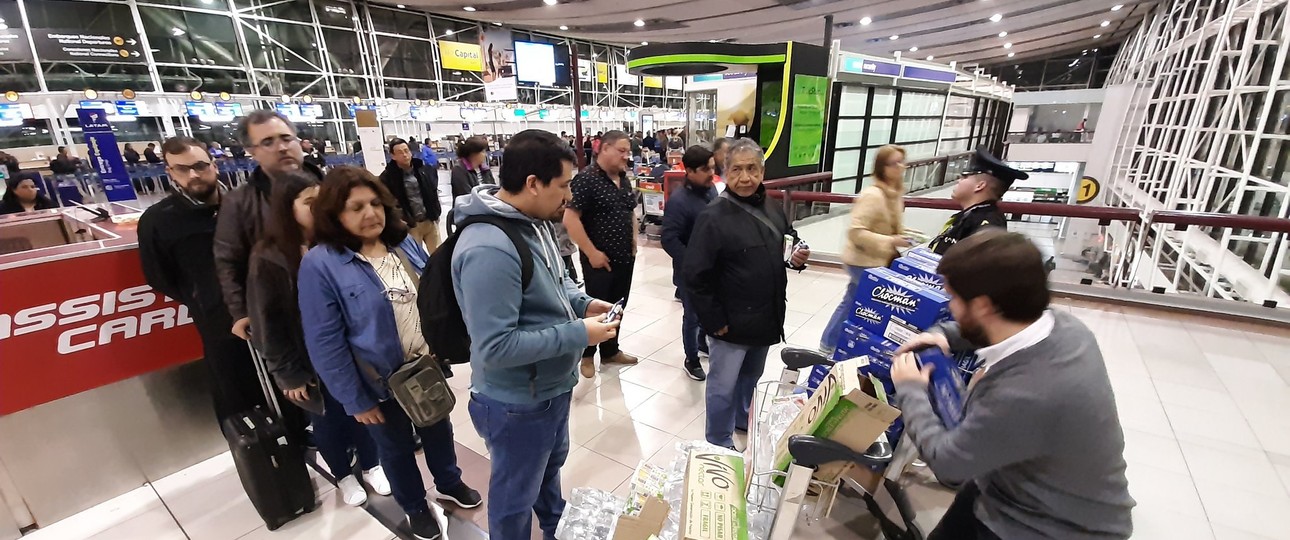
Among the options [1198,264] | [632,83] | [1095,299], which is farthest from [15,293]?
[632,83]

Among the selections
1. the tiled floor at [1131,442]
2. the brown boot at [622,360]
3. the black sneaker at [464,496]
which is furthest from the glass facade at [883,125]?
the black sneaker at [464,496]

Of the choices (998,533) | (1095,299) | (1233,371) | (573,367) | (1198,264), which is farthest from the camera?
(1198,264)

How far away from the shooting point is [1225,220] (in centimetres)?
366

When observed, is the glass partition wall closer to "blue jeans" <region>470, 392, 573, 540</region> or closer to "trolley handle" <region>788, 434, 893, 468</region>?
"blue jeans" <region>470, 392, 573, 540</region>

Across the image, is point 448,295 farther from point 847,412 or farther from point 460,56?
point 460,56

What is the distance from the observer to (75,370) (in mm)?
2197

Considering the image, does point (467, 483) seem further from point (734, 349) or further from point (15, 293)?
point (15, 293)

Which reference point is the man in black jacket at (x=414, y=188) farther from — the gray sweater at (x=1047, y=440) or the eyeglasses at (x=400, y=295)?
the gray sweater at (x=1047, y=440)

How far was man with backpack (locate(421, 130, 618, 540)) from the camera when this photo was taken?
126 cm

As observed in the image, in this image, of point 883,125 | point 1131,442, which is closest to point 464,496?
point 1131,442

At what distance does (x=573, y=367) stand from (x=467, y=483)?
1323 mm

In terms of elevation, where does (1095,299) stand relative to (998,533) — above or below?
below

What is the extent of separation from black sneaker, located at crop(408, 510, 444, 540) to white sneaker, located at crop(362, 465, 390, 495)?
371mm

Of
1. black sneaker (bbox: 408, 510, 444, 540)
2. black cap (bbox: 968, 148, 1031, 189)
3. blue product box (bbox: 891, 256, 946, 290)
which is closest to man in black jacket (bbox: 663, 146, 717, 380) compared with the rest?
black cap (bbox: 968, 148, 1031, 189)
